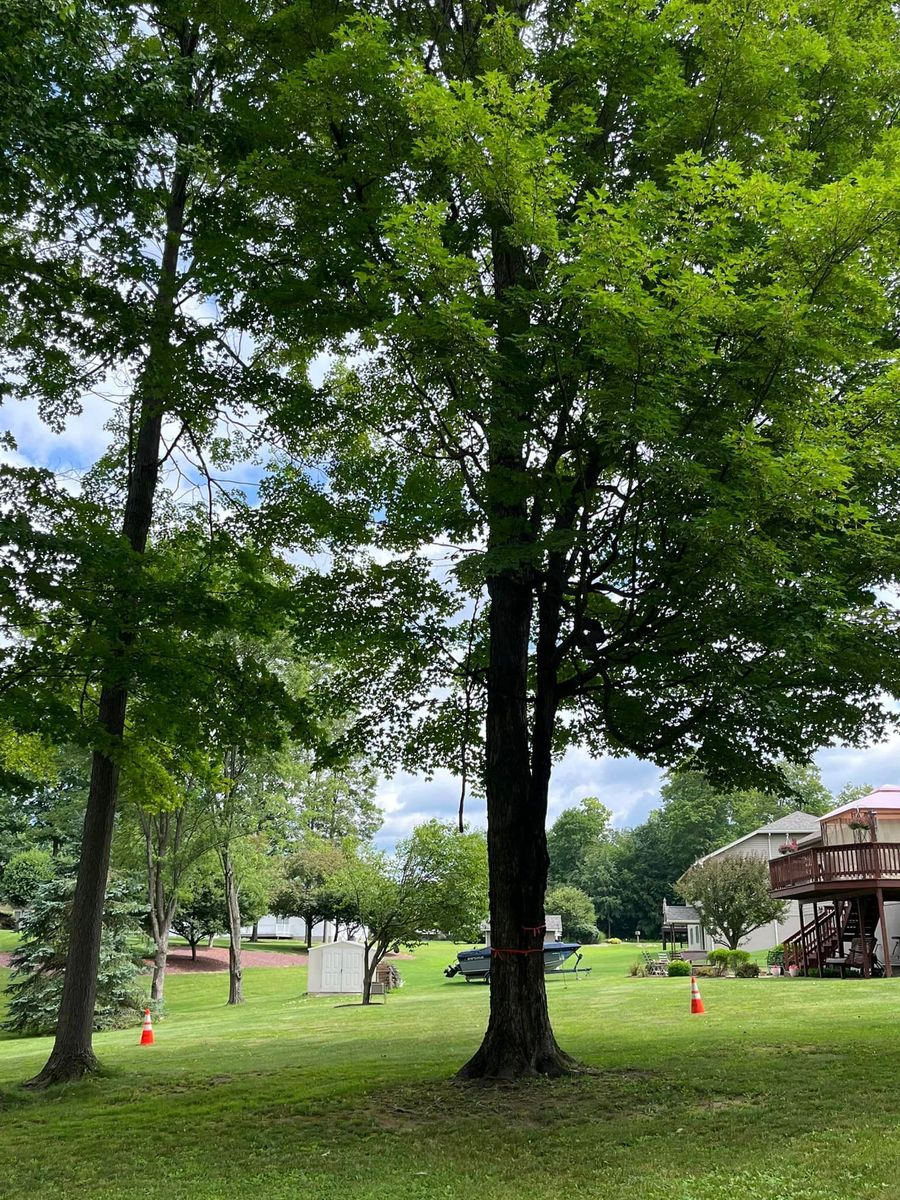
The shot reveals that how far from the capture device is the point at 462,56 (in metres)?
11.0

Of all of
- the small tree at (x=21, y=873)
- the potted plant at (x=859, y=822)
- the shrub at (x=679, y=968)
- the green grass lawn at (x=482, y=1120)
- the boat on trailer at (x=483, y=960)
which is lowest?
the boat on trailer at (x=483, y=960)

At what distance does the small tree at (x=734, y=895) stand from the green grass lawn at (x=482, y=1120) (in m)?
15.6

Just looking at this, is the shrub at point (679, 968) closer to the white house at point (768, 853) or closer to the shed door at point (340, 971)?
the white house at point (768, 853)

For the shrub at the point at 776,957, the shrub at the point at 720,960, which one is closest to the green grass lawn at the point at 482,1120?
the shrub at the point at 720,960

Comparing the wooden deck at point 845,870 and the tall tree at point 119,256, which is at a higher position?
the tall tree at point 119,256

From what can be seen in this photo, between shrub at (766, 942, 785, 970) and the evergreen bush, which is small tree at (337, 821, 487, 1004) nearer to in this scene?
the evergreen bush

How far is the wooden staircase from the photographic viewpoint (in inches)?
912

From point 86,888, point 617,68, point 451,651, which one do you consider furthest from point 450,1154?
point 617,68

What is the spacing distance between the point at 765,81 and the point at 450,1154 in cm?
921

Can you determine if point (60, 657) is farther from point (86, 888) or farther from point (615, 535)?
point (615, 535)

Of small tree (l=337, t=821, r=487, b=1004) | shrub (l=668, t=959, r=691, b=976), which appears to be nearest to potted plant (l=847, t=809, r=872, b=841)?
shrub (l=668, t=959, r=691, b=976)

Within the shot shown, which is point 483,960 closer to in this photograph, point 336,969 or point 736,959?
point 336,969

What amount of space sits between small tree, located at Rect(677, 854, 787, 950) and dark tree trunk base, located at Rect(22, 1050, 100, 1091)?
74.9 feet

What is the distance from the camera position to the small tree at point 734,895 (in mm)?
29875
